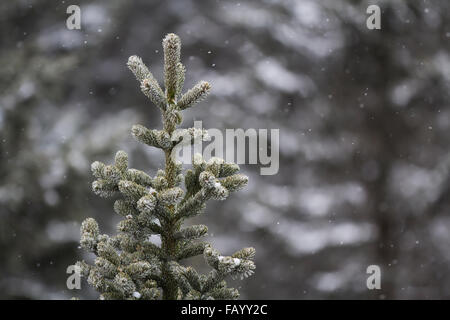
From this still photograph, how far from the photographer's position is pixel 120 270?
1.66 metres

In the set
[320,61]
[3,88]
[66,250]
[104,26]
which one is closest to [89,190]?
[66,250]

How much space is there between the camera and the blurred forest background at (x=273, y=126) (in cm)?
599

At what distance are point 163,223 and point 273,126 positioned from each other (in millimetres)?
5116

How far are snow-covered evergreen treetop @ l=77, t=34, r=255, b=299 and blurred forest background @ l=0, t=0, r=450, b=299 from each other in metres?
4.31

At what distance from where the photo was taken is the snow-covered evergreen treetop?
166cm

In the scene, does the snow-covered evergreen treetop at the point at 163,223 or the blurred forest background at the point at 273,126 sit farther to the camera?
the blurred forest background at the point at 273,126

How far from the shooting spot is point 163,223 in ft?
6.09

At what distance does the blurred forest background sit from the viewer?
19.7ft

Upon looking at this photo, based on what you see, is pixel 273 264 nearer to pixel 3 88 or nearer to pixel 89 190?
pixel 89 190

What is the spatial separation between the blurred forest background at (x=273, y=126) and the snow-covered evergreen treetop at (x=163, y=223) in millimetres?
4311

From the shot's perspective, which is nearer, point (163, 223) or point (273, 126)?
point (163, 223)

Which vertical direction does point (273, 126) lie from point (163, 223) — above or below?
above

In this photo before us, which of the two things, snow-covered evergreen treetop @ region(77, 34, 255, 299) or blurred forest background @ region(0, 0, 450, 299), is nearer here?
snow-covered evergreen treetop @ region(77, 34, 255, 299)

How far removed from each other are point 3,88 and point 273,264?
430cm
